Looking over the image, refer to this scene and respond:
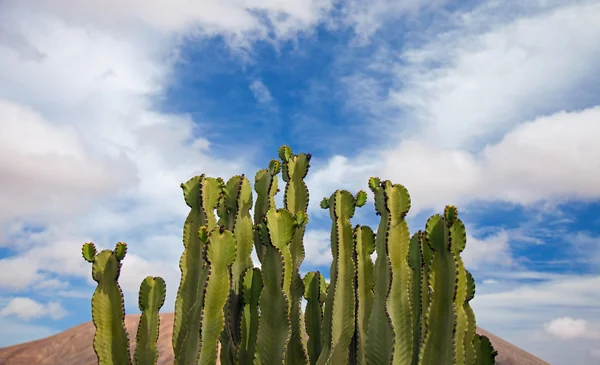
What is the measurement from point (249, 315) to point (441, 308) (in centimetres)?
191

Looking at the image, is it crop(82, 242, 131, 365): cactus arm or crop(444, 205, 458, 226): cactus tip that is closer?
crop(444, 205, 458, 226): cactus tip

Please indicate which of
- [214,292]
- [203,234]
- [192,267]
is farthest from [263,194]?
[214,292]

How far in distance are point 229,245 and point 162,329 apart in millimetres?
19432

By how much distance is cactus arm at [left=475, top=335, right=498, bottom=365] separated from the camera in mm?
5070

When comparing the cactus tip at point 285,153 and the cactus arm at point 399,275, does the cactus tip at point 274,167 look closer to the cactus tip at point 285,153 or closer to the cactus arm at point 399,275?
the cactus tip at point 285,153

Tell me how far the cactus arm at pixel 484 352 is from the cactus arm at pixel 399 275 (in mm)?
798

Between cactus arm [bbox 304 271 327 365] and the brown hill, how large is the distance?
17785 millimetres

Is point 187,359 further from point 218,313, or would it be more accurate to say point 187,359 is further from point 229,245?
point 229,245

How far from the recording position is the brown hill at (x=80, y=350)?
2238 centimetres

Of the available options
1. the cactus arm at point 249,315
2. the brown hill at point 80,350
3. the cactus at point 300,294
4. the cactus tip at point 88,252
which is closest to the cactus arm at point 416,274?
the cactus at point 300,294

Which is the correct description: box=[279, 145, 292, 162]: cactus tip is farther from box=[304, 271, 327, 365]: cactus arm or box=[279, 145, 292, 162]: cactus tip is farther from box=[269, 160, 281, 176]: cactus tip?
box=[304, 271, 327, 365]: cactus arm

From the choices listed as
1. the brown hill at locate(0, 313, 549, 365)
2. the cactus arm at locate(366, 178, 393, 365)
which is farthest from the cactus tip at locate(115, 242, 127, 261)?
the brown hill at locate(0, 313, 549, 365)

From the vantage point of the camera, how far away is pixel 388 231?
506 cm

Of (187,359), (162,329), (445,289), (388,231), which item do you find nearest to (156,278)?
(187,359)
